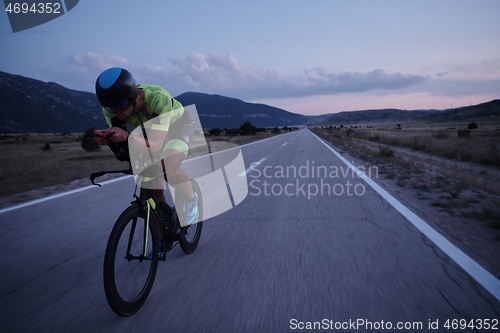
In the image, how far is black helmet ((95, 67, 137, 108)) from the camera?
2.12m

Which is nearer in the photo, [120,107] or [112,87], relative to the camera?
[112,87]

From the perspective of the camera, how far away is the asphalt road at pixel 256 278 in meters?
2.08

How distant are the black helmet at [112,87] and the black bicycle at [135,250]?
539 mm

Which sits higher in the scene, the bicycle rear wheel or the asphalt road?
the bicycle rear wheel

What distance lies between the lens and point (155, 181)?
2.65 metres

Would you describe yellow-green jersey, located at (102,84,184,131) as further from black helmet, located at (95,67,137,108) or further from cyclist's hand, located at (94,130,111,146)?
cyclist's hand, located at (94,130,111,146)

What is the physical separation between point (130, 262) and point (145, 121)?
1249mm

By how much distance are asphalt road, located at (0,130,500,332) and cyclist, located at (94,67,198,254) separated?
66 cm

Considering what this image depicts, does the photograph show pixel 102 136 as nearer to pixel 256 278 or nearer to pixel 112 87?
pixel 112 87

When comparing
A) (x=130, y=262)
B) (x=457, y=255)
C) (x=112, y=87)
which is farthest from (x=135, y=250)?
(x=457, y=255)

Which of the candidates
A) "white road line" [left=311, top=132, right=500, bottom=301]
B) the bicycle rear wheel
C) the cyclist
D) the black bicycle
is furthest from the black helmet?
"white road line" [left=311, top=132, right=500, bottom=301]

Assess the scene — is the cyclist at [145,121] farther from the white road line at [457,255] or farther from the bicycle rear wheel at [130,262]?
the white road line at [457,255]

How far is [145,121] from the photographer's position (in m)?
2.63

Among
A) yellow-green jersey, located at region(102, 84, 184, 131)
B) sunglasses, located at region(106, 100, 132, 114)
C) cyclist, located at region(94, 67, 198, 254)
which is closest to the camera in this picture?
cyclist, located at region(94, 67, 198, 254)
